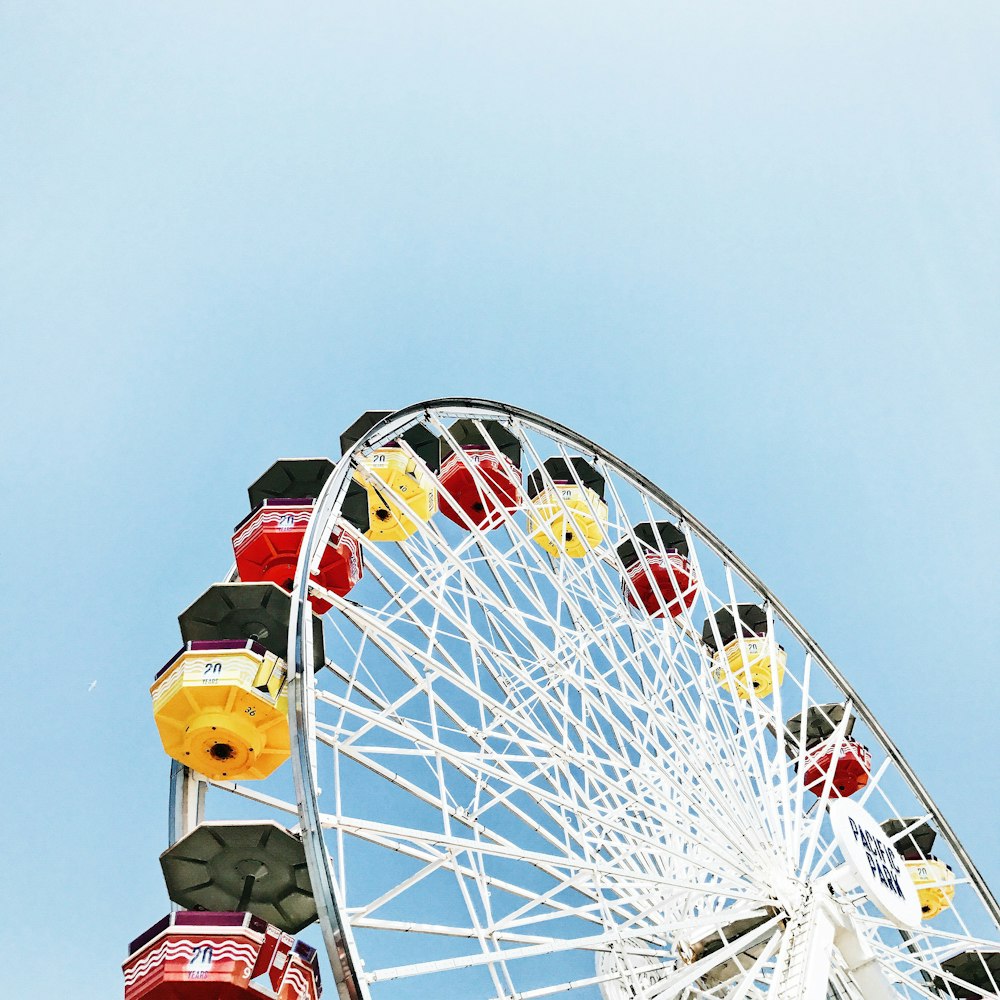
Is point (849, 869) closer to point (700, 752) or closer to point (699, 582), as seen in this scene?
point (700, 752)

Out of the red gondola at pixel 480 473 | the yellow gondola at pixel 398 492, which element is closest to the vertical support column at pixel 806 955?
the yellow gondola at pixel 398 492

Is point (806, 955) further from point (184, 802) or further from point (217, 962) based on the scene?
point (184, 802)

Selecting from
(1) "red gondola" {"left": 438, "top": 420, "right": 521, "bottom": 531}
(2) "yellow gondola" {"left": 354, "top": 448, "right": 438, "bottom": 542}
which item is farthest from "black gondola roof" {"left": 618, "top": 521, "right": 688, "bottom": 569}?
(2) "yellow gondola" {"left": 354, "top": 448, "right": 438, "bottom": 542}

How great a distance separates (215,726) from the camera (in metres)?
8.66

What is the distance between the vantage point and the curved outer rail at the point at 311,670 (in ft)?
18.8

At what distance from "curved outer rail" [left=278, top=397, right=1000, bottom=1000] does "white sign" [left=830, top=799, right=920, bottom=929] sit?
3238 mm

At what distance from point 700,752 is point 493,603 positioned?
8.65 feet

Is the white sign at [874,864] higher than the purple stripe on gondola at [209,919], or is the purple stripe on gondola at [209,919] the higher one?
the purple stripe on gondola at [209,919]

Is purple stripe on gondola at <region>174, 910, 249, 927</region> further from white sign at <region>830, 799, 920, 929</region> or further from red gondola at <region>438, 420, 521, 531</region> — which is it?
red gondola at <region>438, 420, 521, 531</region>

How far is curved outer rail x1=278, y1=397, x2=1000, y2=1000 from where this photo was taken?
573 centimetres

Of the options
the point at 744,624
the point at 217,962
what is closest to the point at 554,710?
the point at 217,962

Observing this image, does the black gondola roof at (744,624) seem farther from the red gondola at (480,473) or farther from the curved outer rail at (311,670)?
the red gondola at (480,473)

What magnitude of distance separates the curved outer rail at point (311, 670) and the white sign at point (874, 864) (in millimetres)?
3238

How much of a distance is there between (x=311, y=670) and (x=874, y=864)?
205 inches
